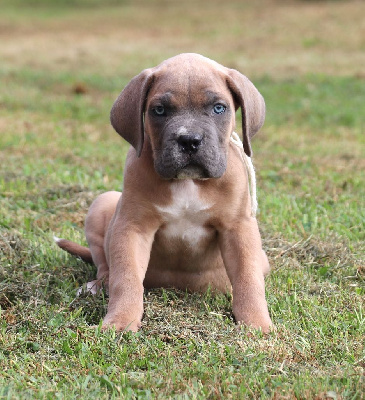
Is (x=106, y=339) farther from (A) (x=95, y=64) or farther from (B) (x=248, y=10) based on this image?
(B) (x=248, y=10)

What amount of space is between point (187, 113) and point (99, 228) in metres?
1.50

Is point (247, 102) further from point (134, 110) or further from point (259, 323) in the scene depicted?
point (259, 323)

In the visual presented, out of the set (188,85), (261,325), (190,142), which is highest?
(188,85)

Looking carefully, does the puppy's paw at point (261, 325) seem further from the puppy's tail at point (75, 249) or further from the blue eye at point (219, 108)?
the puppy's tail at point (75, 249)

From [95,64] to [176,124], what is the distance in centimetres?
1397

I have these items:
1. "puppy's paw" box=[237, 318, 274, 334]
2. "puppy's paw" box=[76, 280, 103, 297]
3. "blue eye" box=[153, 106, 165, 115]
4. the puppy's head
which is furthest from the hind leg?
"blue eye" box=[153, 106, 165, 115]

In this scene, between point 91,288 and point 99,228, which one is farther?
point 99,228

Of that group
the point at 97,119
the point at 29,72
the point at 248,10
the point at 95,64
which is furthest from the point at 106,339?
the point at 248,10

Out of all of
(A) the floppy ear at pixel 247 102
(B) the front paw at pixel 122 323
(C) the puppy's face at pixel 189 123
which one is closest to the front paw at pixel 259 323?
(B) the front paw at pixel 122 323

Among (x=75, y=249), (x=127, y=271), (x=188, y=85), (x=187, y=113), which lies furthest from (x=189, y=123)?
(x=75, y=249)

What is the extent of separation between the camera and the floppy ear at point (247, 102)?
4.35 metres

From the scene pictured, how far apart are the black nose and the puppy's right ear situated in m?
0.41

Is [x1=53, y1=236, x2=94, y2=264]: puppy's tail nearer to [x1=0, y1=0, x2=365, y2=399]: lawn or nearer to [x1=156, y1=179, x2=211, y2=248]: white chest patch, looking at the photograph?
[x1=0, y1=0, x2=365, y2=399]: lawn

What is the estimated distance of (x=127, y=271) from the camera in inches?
167
